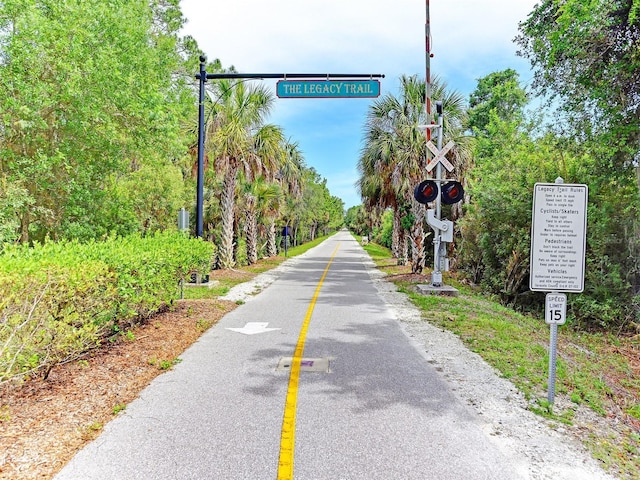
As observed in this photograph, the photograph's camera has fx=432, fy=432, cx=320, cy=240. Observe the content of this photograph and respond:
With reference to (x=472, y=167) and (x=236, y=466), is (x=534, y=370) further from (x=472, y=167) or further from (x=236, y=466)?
(x=472, y=167)

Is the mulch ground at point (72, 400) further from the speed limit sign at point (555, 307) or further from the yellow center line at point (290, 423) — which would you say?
the speed limit sign at point (555, 307)

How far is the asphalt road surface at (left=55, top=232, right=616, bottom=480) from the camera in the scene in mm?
3430

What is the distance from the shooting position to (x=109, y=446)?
147 inches

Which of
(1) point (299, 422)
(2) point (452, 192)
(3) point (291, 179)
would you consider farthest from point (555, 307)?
(3) point (291, 179)

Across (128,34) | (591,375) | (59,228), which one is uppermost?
(128,34)

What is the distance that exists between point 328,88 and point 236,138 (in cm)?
770

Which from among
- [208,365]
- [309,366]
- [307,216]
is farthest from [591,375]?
[307,216]

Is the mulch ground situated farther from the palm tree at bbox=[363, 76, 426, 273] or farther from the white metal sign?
the palm tree at bbox=[363, 76, 426, 273]

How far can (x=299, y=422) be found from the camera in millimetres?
4242

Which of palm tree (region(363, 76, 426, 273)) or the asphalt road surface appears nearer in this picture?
the asphalt road surface

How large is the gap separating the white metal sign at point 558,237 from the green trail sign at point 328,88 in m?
8.02

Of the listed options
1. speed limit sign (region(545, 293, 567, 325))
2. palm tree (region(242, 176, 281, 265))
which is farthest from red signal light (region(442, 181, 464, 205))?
palm tree (region(242, 176, 281, 265))

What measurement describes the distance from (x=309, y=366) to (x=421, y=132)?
14197 mm

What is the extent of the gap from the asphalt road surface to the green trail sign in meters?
7.26
